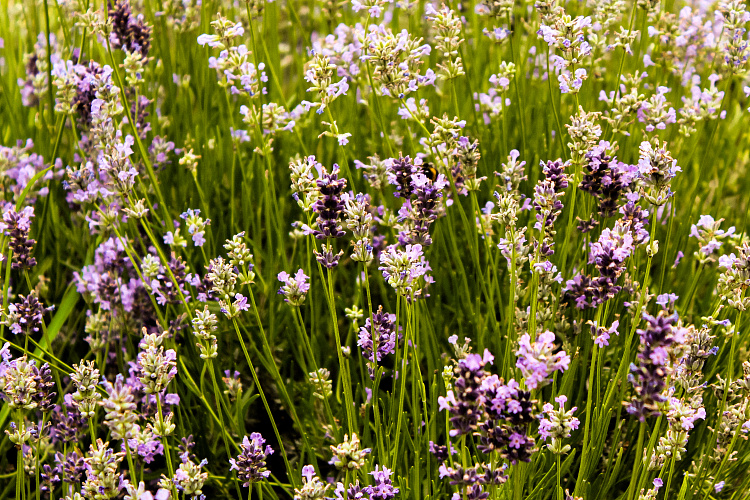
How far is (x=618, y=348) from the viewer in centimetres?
210

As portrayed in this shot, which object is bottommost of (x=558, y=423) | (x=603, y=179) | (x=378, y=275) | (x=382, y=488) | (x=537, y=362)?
(x=382, y=488)

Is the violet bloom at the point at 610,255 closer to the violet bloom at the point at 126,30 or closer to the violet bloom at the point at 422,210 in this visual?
the violet bloom at the point at 422,210

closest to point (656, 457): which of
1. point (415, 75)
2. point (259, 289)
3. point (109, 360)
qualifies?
point (415, 75)

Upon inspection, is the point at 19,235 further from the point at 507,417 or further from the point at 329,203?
the point at 507,417

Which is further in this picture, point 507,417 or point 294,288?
point 294,288

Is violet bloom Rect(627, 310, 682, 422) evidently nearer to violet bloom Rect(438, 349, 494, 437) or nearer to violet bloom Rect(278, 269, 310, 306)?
violet bloom Rect(438, 349, 494, 437)

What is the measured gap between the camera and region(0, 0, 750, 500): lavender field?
158cm

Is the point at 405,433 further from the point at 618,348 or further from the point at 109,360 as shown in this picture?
the point at 109,360

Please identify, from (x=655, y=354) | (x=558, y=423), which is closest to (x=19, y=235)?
(x=558, y=423)

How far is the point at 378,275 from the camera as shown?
2506 mm

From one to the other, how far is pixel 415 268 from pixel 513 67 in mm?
1083

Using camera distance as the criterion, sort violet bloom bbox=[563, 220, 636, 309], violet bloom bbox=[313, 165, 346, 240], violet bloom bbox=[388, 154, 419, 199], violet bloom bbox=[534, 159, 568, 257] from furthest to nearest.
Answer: violet bloom bbox=[388, 154, 419, 199] → violet bloom bbox=[534, 159, 568, 257] → violet bloom bbox=[313, 165, 346, 240] → violet bloom bbox=[563, 220, 636, 309]

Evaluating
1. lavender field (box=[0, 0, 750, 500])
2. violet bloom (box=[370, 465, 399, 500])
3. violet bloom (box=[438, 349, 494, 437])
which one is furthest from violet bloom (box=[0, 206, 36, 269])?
violet bloom (box=[438, 349, 494, 437])

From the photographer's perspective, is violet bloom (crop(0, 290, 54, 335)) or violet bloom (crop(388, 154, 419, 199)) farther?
violet bloom (crop(0, 290, 54, 335))
